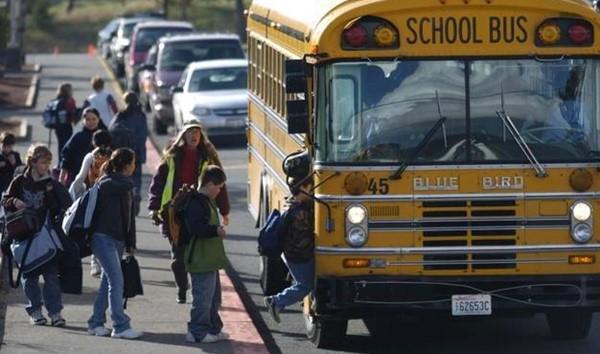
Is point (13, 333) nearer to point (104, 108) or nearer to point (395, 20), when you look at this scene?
point (395, 20)

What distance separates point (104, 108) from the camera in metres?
20.3

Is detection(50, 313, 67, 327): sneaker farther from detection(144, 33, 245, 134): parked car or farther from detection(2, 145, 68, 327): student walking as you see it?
detection(144, 33, 245, 134): parked car

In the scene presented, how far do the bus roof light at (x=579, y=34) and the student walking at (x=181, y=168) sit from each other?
12.7ft

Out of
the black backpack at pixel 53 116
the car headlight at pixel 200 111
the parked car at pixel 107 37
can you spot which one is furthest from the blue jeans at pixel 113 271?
the parked car at pixel 107 37

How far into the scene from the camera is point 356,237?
11000 millimetres

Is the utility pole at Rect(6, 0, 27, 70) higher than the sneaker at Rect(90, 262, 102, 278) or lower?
lower

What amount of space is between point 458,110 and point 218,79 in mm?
19270

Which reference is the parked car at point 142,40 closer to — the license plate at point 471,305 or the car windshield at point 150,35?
the car windshield at point 150,35

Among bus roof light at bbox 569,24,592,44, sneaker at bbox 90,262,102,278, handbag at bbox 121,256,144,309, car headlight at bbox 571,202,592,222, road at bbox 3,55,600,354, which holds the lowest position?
sneaker at bbox 90,262,102,278

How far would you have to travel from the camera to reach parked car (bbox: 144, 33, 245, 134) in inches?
1296

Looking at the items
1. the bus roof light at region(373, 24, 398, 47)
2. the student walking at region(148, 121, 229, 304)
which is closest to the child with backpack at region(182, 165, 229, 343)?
the bus roof light at region(373, 24, 398, 47)

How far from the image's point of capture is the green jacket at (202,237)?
11.6 meters

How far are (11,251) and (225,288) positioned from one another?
8.85 feet

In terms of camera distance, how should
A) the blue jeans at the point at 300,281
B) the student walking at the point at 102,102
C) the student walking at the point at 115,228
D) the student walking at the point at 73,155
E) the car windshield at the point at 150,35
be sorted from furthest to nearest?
1. the car windshield at the point at 150,35
2. the student walking at the point at 102,102
3. the student walking at the point at 73,155
4. the student walking at the point at 115,228
5. the blue jeans at the point at 300,281
